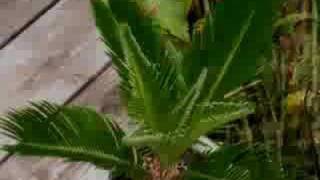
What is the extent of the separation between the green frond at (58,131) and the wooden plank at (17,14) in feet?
2.28

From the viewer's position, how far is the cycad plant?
147cm

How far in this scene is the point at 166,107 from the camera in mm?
1468

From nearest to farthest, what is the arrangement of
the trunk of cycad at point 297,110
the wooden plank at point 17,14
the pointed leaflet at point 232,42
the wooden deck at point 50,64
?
1. the pointed leaflet at point 232,42
2. the trunk of cycad at point 297,110
3. the wooden deck at point 50,64
4. the wooden plank at point 17,14

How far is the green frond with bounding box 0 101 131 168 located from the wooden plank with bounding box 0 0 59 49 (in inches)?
27.3

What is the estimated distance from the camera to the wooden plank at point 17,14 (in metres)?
2.21

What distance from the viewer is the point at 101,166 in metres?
1.62

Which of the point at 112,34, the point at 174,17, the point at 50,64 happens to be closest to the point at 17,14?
the point at 50,64

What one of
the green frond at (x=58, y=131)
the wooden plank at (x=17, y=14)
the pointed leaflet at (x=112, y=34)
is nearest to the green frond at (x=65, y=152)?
the green frond at (x=58, y=131)

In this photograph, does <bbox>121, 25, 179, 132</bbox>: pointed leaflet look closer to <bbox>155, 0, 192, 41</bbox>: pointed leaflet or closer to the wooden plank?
<bbox>155, 0, 192, 41</bbox>: pointed leaflet

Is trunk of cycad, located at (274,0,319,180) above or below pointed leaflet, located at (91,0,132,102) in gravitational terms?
below

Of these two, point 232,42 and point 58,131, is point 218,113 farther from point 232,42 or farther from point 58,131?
point 58,131

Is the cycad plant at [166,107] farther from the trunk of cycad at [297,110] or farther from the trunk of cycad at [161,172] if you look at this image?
the trunk of cycad at [297,110]

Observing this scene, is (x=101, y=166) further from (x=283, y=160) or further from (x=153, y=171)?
(x=283, y=160)

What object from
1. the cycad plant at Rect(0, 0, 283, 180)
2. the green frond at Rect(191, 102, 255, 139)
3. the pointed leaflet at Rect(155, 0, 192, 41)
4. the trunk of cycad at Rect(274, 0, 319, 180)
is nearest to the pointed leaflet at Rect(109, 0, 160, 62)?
the cycad plant at Rect(0, 0, 283, 180)
